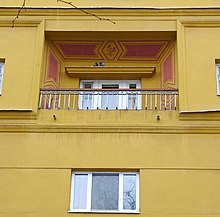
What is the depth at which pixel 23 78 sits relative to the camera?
547 inches

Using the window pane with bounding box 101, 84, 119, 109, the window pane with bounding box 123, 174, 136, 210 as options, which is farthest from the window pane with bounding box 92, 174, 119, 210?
the window pane with bounding box 101, 84, 119, 109

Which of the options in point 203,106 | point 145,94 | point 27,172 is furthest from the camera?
point 145,94

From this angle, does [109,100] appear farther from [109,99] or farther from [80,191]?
[80,191]

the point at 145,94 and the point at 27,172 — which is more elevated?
the point at 145,94

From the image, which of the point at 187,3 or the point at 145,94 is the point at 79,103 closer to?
the point at 145,94

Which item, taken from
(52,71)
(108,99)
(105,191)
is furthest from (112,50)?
(105,191)

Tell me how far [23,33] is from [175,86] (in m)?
4.53

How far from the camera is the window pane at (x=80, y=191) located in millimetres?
12234

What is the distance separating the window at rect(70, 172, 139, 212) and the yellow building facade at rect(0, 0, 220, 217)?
1.0 inches

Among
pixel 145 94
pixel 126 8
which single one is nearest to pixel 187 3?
pixel 126 8

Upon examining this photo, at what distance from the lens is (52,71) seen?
14953 mm

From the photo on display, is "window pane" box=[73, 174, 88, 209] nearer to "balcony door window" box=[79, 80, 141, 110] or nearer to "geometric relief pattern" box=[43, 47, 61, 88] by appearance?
"balcony door window" box=[79, 80, 141, 110]

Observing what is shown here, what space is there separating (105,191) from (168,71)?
170 inches

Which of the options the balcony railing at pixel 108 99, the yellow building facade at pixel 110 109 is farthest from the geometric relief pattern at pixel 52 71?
the balcony railing at pixel 108 99
